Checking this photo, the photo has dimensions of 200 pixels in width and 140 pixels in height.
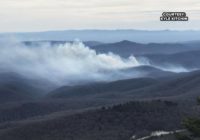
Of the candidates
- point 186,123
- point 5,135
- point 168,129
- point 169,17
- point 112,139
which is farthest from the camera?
point 5,135

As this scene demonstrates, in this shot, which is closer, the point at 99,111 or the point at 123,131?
the point at 123,131

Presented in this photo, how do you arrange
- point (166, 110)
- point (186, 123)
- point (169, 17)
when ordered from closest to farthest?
point (186, 123), point (169, 17), point (166, 110)

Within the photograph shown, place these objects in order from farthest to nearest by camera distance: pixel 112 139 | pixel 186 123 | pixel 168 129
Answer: pixel 168 129
pixel 112 139
pixel 186 123

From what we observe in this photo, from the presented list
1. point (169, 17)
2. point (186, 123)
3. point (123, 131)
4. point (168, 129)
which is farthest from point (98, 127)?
point (186, 123)

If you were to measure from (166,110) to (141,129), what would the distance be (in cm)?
1981

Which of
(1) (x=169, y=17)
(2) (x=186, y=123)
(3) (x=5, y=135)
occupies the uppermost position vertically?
(1) (x=169, y=17)

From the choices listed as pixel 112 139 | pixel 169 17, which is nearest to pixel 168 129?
pixel 112 139

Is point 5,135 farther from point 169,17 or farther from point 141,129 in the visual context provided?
point 169,17

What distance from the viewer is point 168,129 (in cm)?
11556

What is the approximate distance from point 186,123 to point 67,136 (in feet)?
245

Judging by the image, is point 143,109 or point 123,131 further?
point 143,109

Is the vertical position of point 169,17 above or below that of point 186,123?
above

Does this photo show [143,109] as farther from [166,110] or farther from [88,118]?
[88,118]

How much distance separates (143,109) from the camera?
13688cm
